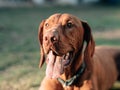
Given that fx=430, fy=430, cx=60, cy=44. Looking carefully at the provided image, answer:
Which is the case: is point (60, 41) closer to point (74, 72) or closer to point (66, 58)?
point (66, 58)

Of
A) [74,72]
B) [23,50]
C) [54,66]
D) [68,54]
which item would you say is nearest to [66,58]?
[68,54]

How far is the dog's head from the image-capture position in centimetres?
446

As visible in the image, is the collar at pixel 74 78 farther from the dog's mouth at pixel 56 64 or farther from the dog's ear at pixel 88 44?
the dog's mouth at pixel 56 64

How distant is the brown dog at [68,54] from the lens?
453cm

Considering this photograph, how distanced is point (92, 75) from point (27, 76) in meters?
1.93

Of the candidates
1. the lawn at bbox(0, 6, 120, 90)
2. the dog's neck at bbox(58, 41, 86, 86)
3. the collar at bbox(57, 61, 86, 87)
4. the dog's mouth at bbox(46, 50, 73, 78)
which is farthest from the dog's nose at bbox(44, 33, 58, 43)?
the lawn at bbox(0, 6, 120, 90)

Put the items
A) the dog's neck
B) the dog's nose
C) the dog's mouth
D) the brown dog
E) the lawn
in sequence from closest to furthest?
the dog's nose → the brown dog → the dog's mouth → the dog's neck → the lawn

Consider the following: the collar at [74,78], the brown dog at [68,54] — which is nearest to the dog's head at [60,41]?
the brown dog at [68,54]

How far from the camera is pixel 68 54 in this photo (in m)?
4.75

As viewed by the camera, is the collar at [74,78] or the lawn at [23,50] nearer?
the collar at [74,78]

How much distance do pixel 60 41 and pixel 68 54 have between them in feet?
1.08

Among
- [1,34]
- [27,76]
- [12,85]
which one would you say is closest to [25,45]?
[1,34]

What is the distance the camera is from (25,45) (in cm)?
991

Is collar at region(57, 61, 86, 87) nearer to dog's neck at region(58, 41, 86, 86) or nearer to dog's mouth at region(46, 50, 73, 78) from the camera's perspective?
dog's neck at region(58, 41, 86, 86)
